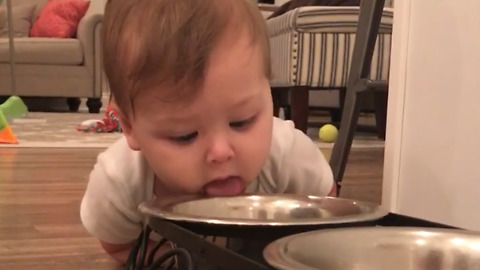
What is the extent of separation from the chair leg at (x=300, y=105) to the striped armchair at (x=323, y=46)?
0.05 ft

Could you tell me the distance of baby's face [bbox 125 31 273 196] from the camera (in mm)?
611

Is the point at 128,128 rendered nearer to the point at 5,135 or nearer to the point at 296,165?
the point at 296,165

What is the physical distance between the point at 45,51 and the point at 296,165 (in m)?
3.22

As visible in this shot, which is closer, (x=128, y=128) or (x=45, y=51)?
(x=128, y=128)

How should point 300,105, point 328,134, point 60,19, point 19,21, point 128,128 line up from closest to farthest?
point 128,128
point 328,134
point 300,105
point 60,19
point 19,21

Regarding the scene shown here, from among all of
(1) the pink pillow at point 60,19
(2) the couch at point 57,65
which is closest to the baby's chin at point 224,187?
(2) the couch at point 57,65

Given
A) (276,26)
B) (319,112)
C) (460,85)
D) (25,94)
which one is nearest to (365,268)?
(460,85)

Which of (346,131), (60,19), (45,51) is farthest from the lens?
(60,19)

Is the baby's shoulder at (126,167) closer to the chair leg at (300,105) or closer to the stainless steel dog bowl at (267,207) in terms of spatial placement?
the stainless steel dog bowl at (267,207)

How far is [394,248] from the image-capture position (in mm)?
472

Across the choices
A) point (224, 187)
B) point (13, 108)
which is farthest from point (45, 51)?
point (224, 187)

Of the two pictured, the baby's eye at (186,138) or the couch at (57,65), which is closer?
the baby's eye at (186,138)

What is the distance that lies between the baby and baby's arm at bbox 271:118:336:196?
0.13m

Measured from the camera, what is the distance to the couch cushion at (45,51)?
12.5 feet
